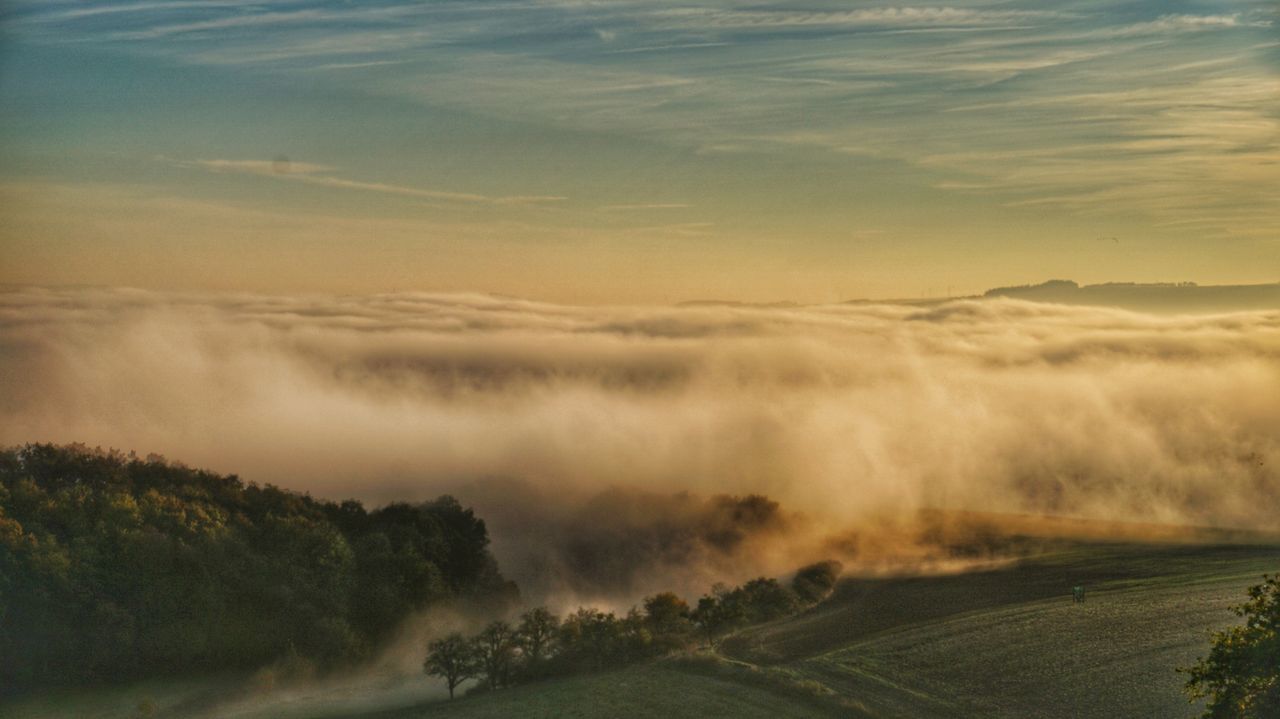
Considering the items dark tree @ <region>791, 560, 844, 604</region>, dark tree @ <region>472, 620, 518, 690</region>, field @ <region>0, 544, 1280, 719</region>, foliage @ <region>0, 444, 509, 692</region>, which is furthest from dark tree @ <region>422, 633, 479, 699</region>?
dark tree @ <region>791, 560, 844, 604</region>

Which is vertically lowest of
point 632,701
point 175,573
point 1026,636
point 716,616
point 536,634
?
point 1026,636

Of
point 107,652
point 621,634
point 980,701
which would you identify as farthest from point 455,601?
point 980,701

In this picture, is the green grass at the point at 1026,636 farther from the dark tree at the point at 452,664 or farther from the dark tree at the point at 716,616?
the dark tree at the point at 452,664

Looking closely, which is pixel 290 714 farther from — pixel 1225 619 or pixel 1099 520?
pixel 1099 520

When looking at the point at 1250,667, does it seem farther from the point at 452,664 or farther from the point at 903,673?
the point at 452,664

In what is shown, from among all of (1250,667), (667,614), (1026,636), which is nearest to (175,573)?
(667,614)
